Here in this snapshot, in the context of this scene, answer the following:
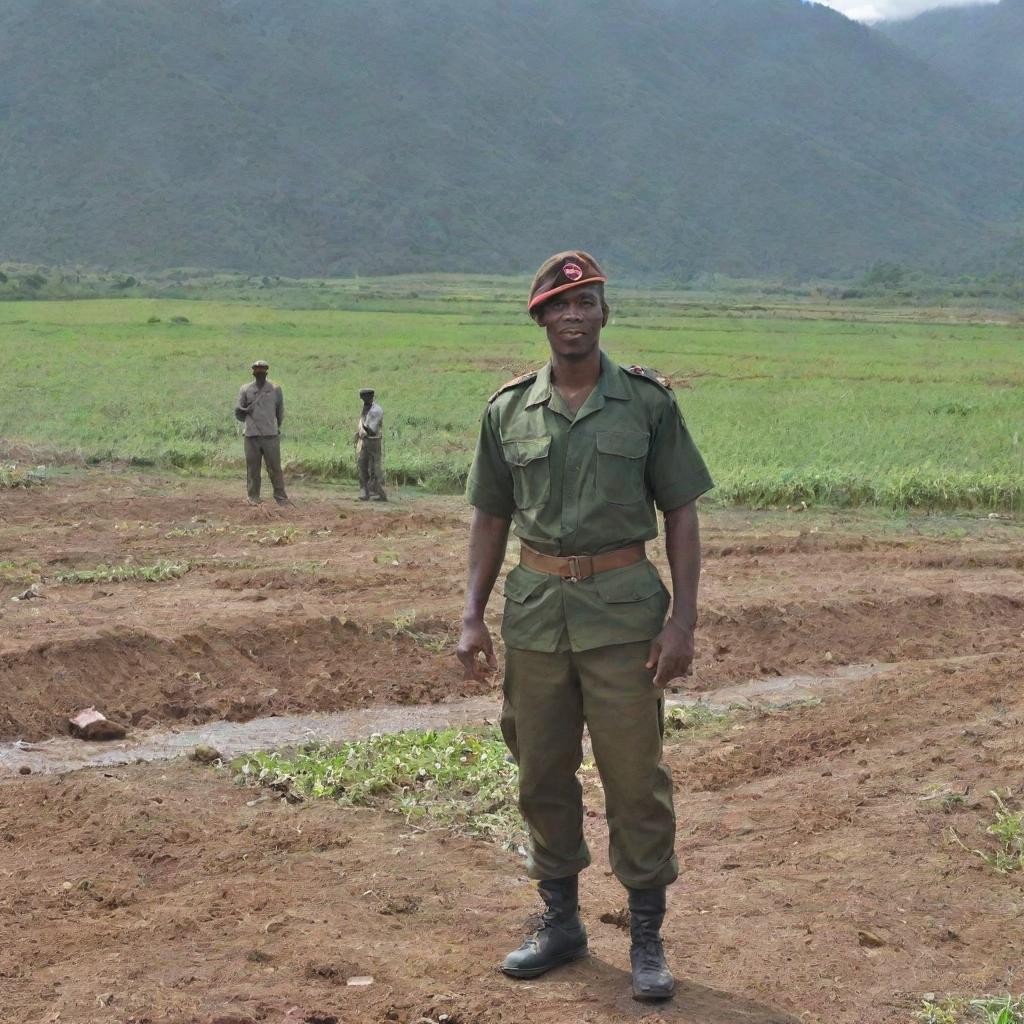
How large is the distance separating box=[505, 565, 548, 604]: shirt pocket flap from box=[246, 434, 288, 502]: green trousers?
10650 millimetres

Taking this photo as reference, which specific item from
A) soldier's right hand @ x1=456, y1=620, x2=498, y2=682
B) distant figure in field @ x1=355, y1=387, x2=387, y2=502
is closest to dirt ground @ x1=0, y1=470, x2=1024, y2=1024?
soldier's right hand @ x1=456, y1=620, x2=498, y2=682

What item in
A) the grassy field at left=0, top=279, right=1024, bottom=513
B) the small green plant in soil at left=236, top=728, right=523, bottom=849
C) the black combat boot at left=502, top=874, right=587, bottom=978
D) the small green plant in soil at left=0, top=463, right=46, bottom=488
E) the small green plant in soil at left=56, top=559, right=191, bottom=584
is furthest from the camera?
the grassy field at left=0, top=279, right=1024, bottom=513

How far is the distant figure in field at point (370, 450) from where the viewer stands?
15180 mm

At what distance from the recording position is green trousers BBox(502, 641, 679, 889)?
3.89 meters

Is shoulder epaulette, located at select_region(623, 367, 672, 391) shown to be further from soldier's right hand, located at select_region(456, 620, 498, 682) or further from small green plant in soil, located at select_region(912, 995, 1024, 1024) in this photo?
small green plant in soil, located at select_region(912, 995, 1024, 1024)

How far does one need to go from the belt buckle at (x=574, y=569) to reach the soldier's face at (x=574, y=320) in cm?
55

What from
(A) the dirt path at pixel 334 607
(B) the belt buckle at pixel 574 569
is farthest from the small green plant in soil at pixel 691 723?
(B) the belt buckle at pixel 574 569

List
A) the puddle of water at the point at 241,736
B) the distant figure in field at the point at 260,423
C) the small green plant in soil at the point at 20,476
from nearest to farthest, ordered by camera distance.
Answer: the puddle of water at the point at 241,736 → the distant figure in field at the point at 260,423 → the small green plant in soil at the point at 20,476

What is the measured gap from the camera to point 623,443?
12.7 feet

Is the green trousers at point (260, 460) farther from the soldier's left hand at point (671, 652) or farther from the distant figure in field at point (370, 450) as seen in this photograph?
the soldier's left hand at point (671, 652)

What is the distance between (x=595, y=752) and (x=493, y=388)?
2325cm

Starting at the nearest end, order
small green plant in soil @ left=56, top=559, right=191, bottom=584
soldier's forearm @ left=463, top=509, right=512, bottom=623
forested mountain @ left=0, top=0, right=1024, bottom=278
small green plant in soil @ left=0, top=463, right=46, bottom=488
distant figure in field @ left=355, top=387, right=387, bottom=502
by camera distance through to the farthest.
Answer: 1. soldier's forearm @ left=463, top=509, right=512, bottom=623
2. small green plant in soil @ left=56, top=559, right=191, bottom=584
3. distant figure in field @ left=355, top=387, right=387, bottom=502
4. small green plant in soil @ left=0, top=463, right=46, bottom=488
5. forested mountain @ left=0, top=0, right=1024, bottom=278

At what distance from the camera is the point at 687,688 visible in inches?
341

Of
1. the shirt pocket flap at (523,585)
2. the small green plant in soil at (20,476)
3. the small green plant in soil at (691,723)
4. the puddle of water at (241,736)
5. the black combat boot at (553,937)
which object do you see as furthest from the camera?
the small green plant in soil at (20,476)
